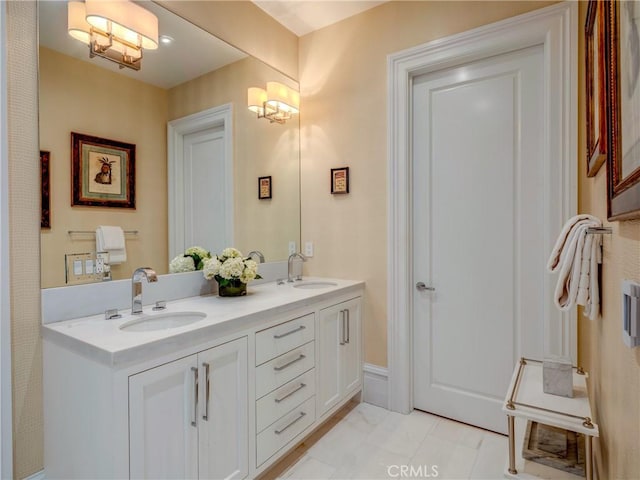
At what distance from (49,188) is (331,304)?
4.93ft

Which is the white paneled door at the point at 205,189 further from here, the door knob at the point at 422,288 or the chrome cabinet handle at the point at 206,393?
the door knob at the point at 422,288

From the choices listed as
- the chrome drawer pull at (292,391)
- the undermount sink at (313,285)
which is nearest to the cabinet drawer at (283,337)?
the chrome drawer pull at (292,391)

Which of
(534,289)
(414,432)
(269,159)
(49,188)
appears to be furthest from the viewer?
(269,159)

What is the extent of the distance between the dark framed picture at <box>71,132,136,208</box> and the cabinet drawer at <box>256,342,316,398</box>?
104 cm

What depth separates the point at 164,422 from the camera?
1.23 m

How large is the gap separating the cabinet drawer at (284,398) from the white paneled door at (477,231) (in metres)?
0.84

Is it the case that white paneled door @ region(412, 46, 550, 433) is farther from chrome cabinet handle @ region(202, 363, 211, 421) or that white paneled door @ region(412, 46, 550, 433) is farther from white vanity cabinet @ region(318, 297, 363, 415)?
chrome cabinet handle @ region(202, 363, 211, 421)

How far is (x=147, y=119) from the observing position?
1812 millimetres

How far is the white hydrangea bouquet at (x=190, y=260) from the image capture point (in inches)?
75.7

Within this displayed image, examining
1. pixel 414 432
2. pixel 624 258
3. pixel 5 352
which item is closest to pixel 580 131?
pixel 624 258

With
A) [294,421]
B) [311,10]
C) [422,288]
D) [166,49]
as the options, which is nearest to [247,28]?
[311,10]

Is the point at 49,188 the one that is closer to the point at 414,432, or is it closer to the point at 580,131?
the point at 414,432

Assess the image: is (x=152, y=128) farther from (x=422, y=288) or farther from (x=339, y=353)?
(x=422, y=288)

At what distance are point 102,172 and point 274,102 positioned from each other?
1.35 m
